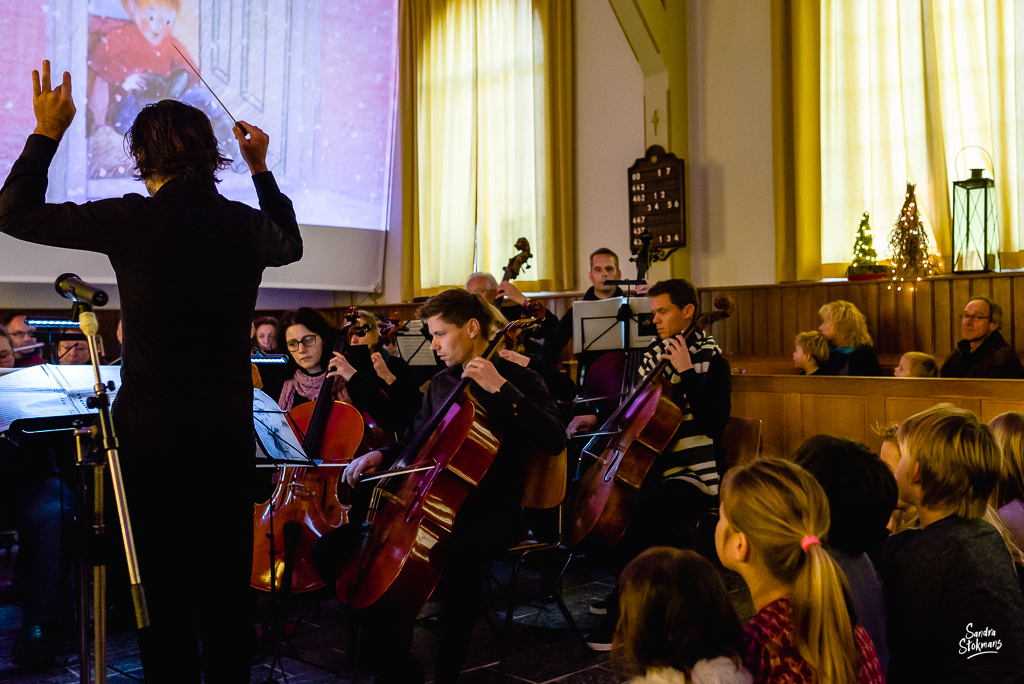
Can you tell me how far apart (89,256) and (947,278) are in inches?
255

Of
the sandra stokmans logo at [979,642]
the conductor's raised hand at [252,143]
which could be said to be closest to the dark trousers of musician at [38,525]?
the conductor's raised hand at [252,143]

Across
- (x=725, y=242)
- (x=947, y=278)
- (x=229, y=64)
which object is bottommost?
(x=947, y=278)

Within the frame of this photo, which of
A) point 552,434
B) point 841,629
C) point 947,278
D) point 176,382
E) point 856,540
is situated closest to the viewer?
point 841,629

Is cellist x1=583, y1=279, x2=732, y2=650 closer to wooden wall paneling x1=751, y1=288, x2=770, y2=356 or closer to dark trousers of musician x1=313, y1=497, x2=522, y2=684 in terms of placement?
dark trousers of musician x1=313, y1=497, x2=522, y2=684

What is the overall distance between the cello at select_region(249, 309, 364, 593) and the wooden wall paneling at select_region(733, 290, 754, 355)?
3702 mm

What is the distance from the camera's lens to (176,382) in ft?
5.74

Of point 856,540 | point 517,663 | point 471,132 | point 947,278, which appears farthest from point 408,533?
point 471,132

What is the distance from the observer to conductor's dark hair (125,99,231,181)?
70.7 inches

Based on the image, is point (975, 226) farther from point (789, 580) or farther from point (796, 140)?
point (789, 580)

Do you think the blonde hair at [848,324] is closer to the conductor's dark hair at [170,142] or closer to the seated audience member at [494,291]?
the seated audience member at [494,291]

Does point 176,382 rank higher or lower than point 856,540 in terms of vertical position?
higher

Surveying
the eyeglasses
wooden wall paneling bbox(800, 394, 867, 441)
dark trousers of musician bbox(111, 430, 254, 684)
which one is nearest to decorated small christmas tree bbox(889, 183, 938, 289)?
wooden wall paneling bbox(800, 394, 867, 441)

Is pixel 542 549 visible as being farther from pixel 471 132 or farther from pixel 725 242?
pixel 471 132

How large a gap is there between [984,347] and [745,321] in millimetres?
1788
